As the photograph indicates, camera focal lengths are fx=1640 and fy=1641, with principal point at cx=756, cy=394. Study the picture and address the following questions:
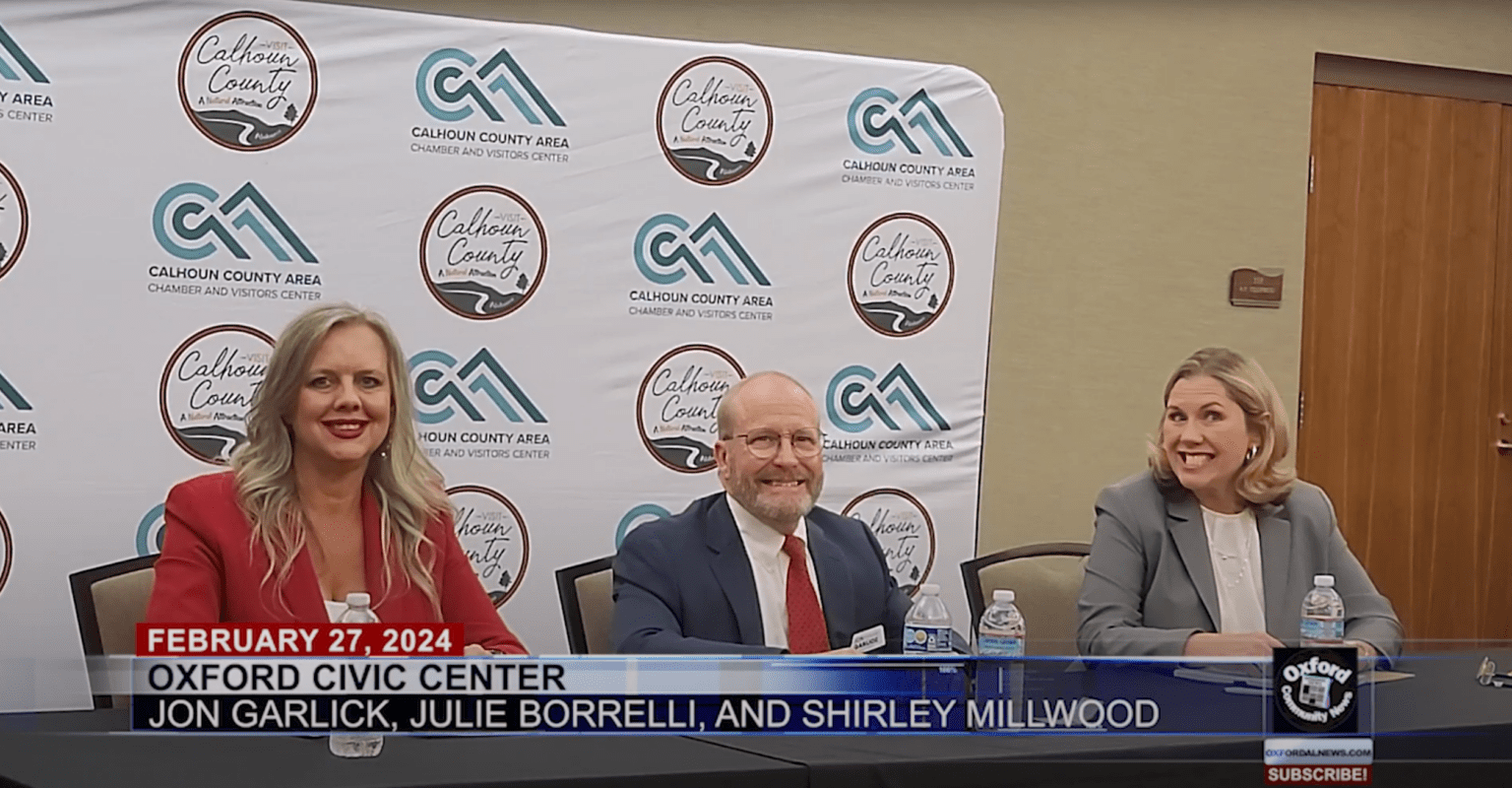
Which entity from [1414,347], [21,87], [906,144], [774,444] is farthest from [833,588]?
[1414,347]

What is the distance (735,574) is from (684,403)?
1.20m

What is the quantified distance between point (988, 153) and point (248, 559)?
8.06 feet

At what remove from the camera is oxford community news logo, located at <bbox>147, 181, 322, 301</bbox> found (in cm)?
361

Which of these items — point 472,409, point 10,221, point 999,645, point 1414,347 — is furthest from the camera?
point 1414,347

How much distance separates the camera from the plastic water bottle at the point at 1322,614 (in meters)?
3.04

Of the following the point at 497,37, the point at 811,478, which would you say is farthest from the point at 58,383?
the point at 811,478

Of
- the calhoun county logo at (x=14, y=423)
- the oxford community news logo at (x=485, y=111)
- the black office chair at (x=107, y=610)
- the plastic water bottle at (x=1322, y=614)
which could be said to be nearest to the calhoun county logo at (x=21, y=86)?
the calhoun county logo at (x=14, y=423)

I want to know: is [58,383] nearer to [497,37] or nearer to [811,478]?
[497,37]

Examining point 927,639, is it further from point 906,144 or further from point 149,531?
point 906,144

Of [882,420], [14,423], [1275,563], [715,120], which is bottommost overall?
[1275,563]

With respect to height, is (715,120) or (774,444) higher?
(715,120)

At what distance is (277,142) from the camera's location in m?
3.72

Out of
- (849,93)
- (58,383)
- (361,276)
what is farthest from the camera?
(849,93)

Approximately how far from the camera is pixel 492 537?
3.95 meters
